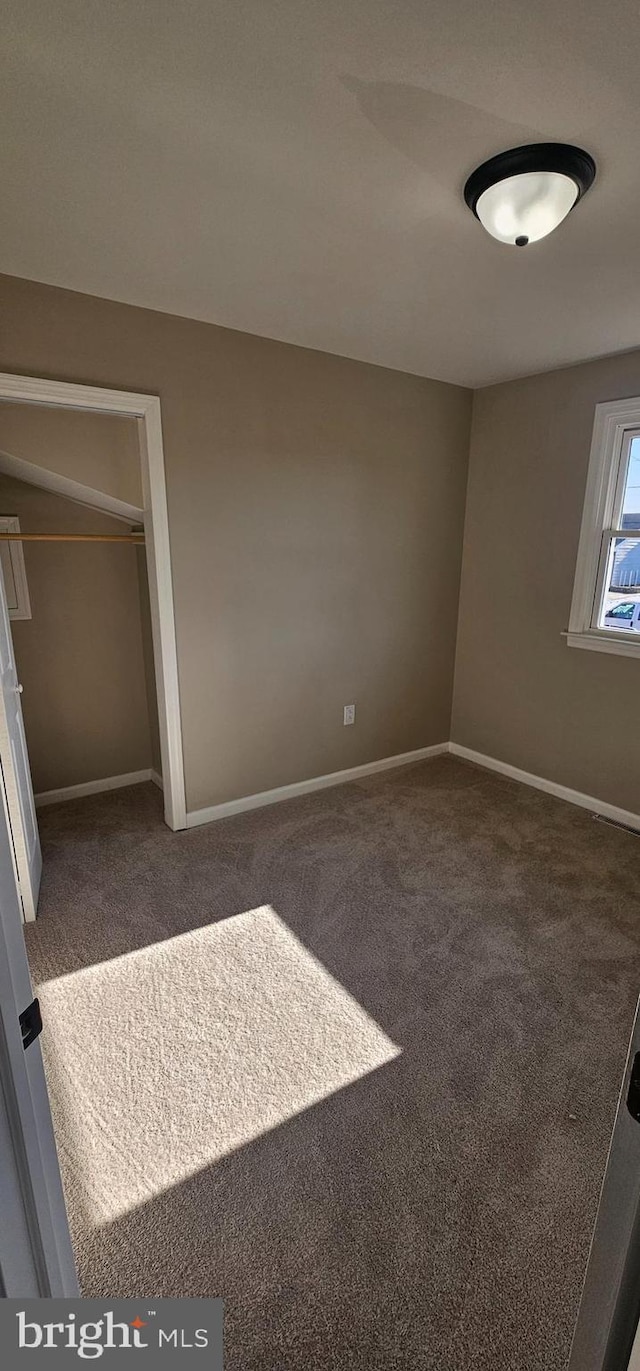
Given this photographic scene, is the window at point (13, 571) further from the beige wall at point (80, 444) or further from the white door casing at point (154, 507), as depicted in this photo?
→ the beige wall at point (80, 444)

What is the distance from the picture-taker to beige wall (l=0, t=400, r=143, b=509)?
2533 millimetres

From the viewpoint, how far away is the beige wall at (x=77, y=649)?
318cm

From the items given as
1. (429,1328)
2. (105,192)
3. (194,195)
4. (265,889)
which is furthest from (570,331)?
(429,1328)

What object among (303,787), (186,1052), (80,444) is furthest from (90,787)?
(186,1052)

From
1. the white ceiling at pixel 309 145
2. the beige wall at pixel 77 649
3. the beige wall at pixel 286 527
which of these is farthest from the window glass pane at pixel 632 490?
the beige wall at pixel 77 649

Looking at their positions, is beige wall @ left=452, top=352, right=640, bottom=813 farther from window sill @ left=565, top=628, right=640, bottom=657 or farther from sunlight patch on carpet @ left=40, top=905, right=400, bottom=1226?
sunlight patch on carpet @ left=40, top=905, right=400, bottom=1226

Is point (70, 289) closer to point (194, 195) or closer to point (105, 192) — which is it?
point (105, 192)

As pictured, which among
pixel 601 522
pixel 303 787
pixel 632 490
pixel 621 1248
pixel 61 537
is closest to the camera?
pixel 621 1248

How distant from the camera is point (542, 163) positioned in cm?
142

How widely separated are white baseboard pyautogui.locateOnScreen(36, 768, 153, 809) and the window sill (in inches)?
109

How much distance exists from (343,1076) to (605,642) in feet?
8.28

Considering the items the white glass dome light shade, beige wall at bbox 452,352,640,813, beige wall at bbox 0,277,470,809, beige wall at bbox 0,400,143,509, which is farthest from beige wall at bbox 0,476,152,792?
the white glass dome light shade

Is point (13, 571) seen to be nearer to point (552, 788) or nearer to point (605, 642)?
point (605, 642)

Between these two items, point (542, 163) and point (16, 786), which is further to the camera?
point (16, 786)
